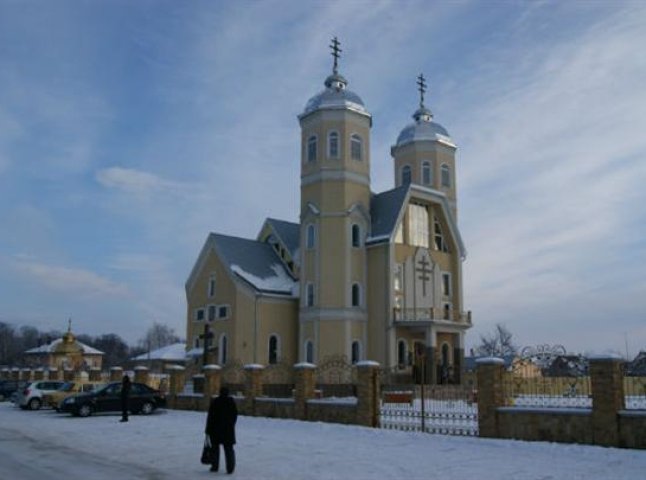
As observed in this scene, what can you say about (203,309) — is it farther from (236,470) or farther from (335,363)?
(236,470)

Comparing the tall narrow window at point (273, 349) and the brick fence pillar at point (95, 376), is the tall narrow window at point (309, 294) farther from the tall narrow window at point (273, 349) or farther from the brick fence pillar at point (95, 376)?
the brick fence pillar at point (95, 376)

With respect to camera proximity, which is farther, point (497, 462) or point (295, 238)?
point (295, 238)

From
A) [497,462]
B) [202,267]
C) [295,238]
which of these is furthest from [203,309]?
[497,462]

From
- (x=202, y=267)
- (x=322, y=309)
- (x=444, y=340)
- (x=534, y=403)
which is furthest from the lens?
(x=202, y=267)

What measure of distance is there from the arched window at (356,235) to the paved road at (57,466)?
993 inches

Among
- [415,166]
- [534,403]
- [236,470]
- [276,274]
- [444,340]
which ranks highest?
[415,166]

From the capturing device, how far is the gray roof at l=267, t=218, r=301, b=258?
4403cm

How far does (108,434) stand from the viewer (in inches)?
702

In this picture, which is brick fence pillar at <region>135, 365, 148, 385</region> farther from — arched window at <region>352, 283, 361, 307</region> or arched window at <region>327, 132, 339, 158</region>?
arched window at <region>327, 132, 339, 158</region>

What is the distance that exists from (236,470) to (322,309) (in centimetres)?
2622

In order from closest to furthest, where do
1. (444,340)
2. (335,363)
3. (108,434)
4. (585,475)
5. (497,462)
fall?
1. (585,475)
2. (497,462)
3. (108,434)
4. (335,363)
5. (444,340)

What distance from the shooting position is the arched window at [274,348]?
39.6 m

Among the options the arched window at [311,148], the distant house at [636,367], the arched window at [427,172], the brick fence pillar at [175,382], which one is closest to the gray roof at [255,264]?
the arched window at [311,148]

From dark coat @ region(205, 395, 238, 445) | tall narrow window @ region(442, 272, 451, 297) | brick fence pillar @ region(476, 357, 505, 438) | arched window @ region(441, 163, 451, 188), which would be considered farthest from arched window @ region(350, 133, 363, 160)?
dark coat @ region(205, 395, 238, 445)
